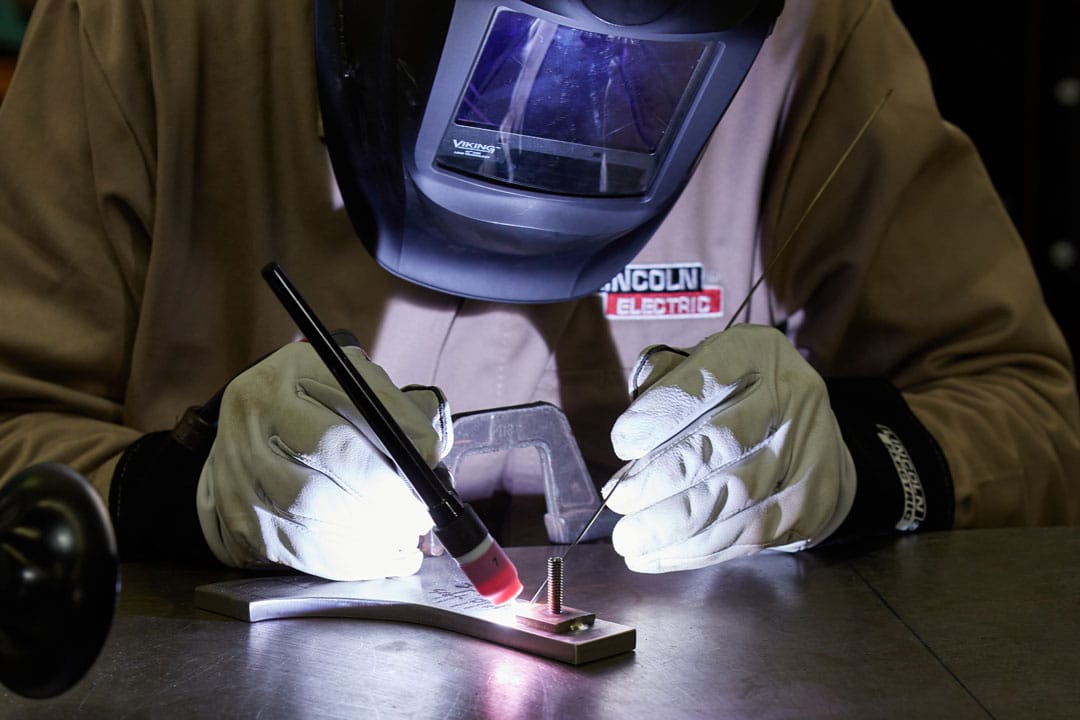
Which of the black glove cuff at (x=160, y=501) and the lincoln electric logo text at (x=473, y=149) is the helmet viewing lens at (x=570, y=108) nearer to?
the lincoln electric logo text at (x=473, y=149)

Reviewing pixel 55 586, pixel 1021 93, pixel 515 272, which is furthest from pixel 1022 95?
pixel 55 586

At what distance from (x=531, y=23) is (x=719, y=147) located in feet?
1.88

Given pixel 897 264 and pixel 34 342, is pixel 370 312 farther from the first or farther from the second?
pixel 897 264

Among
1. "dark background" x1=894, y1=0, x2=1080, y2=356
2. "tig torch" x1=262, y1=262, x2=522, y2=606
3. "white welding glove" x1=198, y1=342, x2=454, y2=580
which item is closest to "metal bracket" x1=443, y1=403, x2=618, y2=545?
"white welding glove" x1=198, y1=342, x2=454, y2=580

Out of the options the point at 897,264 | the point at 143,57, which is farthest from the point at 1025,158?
the point at 143,57

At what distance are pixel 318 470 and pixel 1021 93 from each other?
7.45 ft

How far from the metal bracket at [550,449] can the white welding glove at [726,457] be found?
99 millimetres

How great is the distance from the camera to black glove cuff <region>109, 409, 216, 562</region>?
3.78ft

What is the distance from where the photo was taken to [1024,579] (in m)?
1.06

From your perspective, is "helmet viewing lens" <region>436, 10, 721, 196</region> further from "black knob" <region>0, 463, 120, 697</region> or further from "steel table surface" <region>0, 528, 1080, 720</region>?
"black knob" <region>0, 463, 120, 697</region>

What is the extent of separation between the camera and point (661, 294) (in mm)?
1534

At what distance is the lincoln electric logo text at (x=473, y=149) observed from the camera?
1.09 meters

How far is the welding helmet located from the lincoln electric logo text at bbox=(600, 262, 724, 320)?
308mm

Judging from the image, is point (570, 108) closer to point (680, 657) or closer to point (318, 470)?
point (318, 470)
